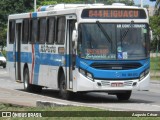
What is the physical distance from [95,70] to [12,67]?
8871 mm

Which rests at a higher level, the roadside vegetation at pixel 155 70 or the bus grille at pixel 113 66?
the bus grille at pixel 113 66

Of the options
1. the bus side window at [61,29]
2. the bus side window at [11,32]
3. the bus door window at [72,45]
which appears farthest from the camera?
the bus side window at [11,32]

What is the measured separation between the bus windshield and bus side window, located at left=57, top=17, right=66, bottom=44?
5.36ft

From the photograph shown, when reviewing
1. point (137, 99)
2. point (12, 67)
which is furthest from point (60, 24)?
point (12, 67)

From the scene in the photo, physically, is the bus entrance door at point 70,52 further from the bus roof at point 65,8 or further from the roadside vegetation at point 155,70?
the roadside vegetation at point 155,70

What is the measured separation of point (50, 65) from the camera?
966 inches

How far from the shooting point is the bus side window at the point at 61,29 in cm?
2317

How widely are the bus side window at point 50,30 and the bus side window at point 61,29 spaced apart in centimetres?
52

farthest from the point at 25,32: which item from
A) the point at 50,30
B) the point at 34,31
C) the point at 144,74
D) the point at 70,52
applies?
the point at 144,74

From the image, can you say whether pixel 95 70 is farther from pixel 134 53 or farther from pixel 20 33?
pixel 20 33

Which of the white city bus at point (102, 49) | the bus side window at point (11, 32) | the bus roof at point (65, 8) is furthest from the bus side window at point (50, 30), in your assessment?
the bus side window at point (11, 32)

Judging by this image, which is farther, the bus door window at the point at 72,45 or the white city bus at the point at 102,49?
the bus door window at the point at 72,45

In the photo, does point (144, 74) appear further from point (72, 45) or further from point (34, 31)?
point (34, 31)

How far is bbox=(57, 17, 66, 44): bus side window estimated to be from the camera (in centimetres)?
2317
